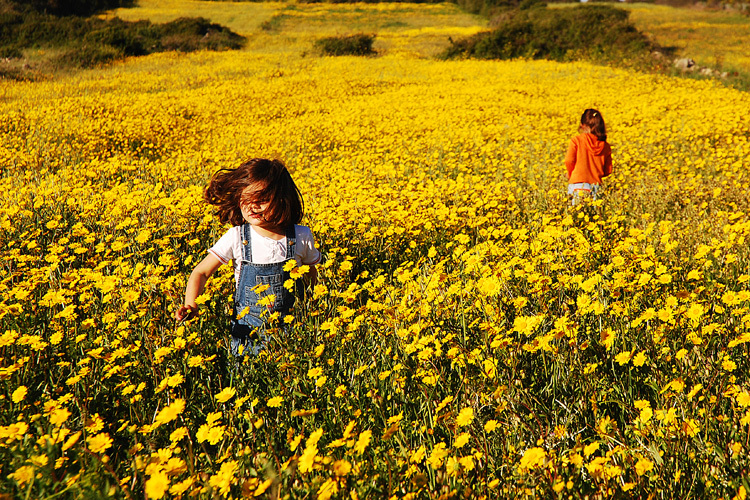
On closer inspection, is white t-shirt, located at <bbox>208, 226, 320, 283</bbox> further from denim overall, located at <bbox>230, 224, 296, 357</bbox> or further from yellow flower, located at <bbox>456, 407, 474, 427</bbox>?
yellow flower, located at <bbox>456, 407, 474, 427</bbox>

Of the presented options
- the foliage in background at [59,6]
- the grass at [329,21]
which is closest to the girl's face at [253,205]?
the grass at [329,21]

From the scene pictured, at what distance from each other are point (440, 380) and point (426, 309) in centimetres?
40

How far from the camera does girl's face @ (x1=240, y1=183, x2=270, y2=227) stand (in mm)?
2633

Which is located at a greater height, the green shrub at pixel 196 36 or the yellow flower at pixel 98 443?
the green shrub at pixel 196 36

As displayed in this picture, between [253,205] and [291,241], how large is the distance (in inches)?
11.7

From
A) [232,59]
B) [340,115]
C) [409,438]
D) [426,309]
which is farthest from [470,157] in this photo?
[232,59]

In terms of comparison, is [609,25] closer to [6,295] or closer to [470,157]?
[470,157]

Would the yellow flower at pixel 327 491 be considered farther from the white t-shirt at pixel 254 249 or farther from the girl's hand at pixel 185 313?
the white t-shirt at pixel 254 249

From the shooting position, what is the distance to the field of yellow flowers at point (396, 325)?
5.33 feet

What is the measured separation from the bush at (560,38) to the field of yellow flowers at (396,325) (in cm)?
1519

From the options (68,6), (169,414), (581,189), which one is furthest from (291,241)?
(68,6)

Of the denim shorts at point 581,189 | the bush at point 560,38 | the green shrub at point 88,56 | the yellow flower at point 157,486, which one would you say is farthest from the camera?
the bush at point 560,38

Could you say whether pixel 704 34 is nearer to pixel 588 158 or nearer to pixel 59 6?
pixel 588 158

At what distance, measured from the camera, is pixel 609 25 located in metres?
24.3
